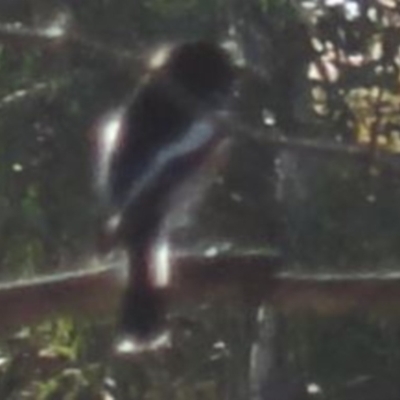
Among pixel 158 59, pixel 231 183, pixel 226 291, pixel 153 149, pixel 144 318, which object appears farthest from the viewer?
pixel 231 183

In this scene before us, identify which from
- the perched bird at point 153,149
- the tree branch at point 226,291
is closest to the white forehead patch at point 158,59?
the perched bird at point 153,149

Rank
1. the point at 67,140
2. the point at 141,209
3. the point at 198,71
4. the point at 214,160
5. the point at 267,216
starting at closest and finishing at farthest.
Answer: the point at 141,209
the point at 198,71
the point at 214,160
the point at 267,216
the point at 67,140

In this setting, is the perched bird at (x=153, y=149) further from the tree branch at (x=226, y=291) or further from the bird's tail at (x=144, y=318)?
the tree branch at (x=226, y=291)

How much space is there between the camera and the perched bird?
2.33m

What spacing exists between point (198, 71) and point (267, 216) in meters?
0.87

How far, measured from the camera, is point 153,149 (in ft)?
8.87

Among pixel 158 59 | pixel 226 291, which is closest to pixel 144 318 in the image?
pixel 226 291

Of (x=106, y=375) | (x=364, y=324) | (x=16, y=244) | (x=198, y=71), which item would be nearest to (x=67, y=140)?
(x=16, y=244)

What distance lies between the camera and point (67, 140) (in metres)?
3.99

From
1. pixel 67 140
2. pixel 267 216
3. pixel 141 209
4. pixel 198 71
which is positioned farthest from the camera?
pixel 67 140

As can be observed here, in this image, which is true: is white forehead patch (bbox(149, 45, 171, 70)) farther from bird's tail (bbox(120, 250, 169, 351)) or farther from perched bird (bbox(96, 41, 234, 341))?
bird's tail (bbox(120, 250, 169, 351))

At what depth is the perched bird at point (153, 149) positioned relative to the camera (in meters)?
2.33

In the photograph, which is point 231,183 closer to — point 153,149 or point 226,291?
point 153,149

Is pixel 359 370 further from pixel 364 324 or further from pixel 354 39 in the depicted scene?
pixel 354 39
